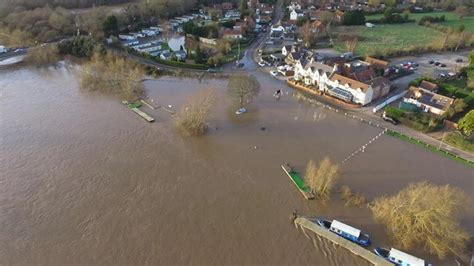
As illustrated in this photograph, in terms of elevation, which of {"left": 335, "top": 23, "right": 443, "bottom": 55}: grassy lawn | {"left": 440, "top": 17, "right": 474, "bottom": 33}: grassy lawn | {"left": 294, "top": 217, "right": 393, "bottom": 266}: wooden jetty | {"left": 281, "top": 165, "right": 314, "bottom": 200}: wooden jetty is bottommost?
{"left": 440, "top": 17, "right": 474, "bottom": 33}: grassy lawn

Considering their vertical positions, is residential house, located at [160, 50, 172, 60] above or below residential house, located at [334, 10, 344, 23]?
above

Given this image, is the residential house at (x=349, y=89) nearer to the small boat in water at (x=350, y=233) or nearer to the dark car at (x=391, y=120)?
the dark car at (x=391, y=120)

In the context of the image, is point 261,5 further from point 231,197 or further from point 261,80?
point 231,197

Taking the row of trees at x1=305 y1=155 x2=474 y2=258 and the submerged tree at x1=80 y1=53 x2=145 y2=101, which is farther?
the submerged tree at x1=80 y1=53 x2=145 y2=101

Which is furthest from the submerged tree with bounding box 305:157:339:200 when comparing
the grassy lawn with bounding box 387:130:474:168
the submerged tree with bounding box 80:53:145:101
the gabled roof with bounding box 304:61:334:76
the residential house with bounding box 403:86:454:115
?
the submerged tree with bounding box 80:53:145:101

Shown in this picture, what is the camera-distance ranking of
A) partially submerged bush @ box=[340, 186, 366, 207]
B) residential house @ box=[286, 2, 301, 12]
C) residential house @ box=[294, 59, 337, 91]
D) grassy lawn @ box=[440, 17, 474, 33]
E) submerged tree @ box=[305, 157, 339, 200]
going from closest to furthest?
submerged tree @ box=[305, 157, 339, 200], partially submerged bush @ box=[340, 186, 366, 207], residential house @ box=[294, 59, 337, 91], grassy lawn @ box=[440, 17, 474, 33], residential house @ box=[286, 2, 301, 12]

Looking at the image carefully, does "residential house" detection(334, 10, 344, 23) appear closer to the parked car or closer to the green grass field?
Result: the green grass field

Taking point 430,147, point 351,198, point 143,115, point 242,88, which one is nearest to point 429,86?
point 430,147
